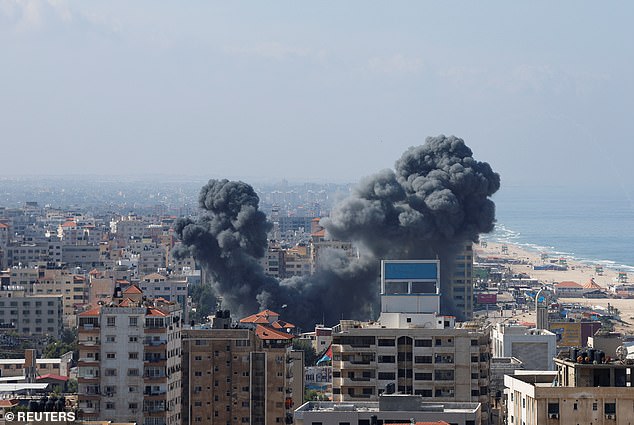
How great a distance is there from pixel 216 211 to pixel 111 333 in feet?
214

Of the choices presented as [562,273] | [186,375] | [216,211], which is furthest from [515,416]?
[562,273]

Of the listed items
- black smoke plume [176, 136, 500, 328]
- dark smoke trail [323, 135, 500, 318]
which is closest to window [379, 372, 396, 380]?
black smoke plume [176, 136, 500, 328]

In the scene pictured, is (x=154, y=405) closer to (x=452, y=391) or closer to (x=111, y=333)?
(x=111, y=333)

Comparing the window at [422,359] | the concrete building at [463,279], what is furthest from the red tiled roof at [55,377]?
the concrete building at [463,279]

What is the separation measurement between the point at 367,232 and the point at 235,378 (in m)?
55.9

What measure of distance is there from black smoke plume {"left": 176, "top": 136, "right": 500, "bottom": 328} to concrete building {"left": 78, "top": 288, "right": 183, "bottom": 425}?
5367 centimetres

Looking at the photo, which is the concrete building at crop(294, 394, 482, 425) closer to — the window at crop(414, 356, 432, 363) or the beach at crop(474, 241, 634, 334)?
the window at crop(414, 356, 432, 363)

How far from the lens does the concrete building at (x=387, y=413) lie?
41.2 m

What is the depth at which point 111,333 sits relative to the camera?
55.2 metres

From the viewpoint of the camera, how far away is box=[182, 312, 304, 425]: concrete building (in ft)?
195

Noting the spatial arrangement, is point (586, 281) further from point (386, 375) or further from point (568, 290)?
point (386, 375)

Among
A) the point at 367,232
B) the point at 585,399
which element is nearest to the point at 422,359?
the point at 585,399

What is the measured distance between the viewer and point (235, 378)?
6003 centimetres

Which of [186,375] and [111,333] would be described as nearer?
[111,333]
